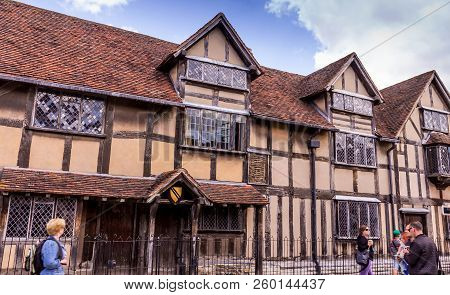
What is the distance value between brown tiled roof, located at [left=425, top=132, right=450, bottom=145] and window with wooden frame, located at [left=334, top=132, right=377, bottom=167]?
3.42 meters

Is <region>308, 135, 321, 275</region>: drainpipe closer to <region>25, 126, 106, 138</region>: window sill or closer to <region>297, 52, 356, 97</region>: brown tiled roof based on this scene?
<region>297, 52, 356, 97</region>: brown tiled roof

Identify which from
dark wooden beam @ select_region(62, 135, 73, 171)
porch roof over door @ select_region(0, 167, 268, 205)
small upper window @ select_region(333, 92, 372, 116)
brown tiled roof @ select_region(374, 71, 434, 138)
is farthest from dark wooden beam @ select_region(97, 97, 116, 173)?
brown tiled roof @ select_region(374, 71, 434, 138)

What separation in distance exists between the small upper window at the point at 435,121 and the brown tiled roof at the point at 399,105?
1071mm

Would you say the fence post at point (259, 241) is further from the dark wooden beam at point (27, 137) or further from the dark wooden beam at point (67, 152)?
the dark wooden beam at point (27, 137)

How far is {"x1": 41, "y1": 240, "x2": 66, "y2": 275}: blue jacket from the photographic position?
215 inches

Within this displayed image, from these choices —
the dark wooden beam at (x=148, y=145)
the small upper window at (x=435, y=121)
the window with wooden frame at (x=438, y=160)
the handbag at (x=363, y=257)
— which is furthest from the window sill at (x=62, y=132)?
the small upper window at (x=435, y=121)

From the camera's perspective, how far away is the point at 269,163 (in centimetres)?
1464

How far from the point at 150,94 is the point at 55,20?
569 cm

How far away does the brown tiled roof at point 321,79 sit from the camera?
1650cm

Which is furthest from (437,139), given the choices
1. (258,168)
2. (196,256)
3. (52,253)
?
(52,253)

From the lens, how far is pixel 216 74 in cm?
1413

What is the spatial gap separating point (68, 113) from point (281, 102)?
845cm

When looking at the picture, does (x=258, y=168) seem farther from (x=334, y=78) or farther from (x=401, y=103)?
(x=401, y=103)
